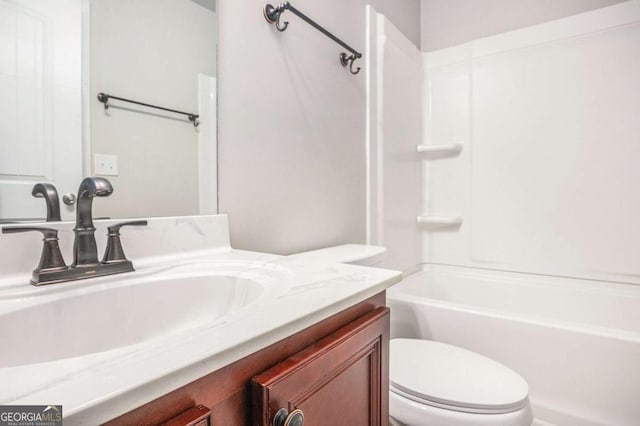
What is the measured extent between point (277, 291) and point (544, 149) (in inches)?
80.7

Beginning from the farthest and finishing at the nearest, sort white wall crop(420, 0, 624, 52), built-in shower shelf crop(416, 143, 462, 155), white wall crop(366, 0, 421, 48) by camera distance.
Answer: built-in shower shelf crop(416, 143, 462, 155) < white wall crop(420, 0, 624, 52) < white wall crop(366, 0, 421, 48)

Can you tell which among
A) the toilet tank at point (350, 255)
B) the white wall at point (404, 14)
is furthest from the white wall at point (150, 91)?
the white wall at point (404, 14)

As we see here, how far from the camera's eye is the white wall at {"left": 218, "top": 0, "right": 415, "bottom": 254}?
1048 mm

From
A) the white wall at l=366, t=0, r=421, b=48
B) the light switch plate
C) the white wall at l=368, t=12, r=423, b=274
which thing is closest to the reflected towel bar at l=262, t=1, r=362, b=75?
the white wall at l=368, t=12, r=423, b=274

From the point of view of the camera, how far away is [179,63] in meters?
0.93

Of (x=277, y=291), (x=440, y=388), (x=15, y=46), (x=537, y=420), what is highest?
(x=15, y=46)

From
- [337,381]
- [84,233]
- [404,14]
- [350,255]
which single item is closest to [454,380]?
[350,255]

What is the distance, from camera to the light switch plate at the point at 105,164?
30.2 inches

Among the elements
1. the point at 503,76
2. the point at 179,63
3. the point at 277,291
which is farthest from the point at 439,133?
the point at 277,291

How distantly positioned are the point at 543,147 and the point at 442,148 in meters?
0.57

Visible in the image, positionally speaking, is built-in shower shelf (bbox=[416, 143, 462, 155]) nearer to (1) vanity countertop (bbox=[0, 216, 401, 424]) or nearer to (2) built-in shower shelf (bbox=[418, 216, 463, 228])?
(2) built-in shower shelf (bbox=[418, 216, 463, 228])

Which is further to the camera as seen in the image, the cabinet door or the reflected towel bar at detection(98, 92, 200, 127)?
the reflected towel bar at detection(98, 92, 200, 127)

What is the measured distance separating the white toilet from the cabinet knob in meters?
0.60

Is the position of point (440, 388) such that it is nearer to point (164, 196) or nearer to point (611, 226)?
point (164, 196)
